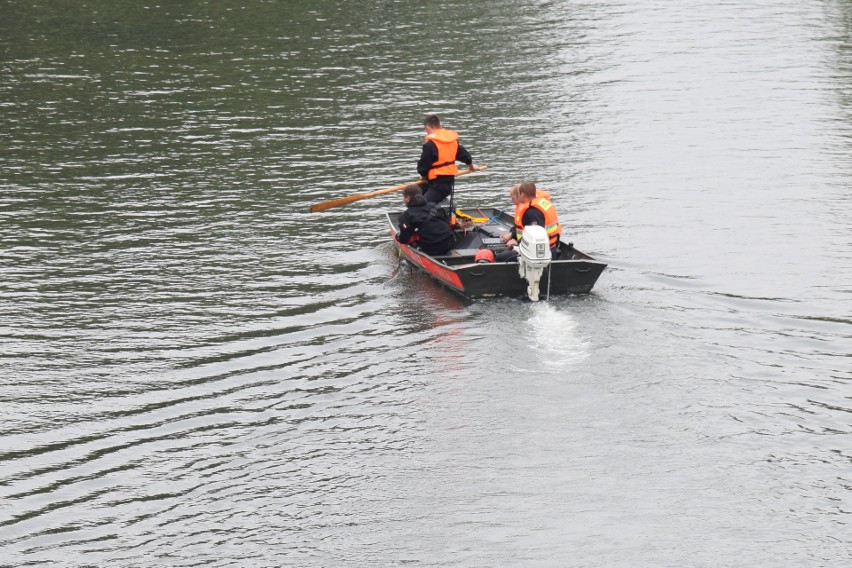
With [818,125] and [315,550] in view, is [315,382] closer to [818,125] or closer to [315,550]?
[315,550]

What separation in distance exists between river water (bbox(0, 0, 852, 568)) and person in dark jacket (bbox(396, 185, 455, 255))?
2.35 feet

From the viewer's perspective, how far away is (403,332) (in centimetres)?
1694

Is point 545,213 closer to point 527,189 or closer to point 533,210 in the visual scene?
point 533,210

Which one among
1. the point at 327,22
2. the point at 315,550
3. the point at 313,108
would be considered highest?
the point at 327,22

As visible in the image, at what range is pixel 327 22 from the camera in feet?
140

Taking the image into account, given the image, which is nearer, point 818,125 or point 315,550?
point 315,550

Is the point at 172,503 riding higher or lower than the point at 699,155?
lower

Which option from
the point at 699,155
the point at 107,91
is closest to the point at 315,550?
the point at 699,155

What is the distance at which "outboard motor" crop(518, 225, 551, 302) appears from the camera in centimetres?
1709

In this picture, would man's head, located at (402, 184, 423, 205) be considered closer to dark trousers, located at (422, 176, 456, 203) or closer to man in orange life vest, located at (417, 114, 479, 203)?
man in orange life vest, located at (417, 114, 479, 203)

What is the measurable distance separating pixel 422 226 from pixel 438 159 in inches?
76.5

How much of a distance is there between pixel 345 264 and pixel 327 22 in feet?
79.6

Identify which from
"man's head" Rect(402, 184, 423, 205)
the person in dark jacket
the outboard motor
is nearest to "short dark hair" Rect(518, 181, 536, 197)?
the outboard motor

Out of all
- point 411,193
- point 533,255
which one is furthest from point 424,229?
point 533,255
